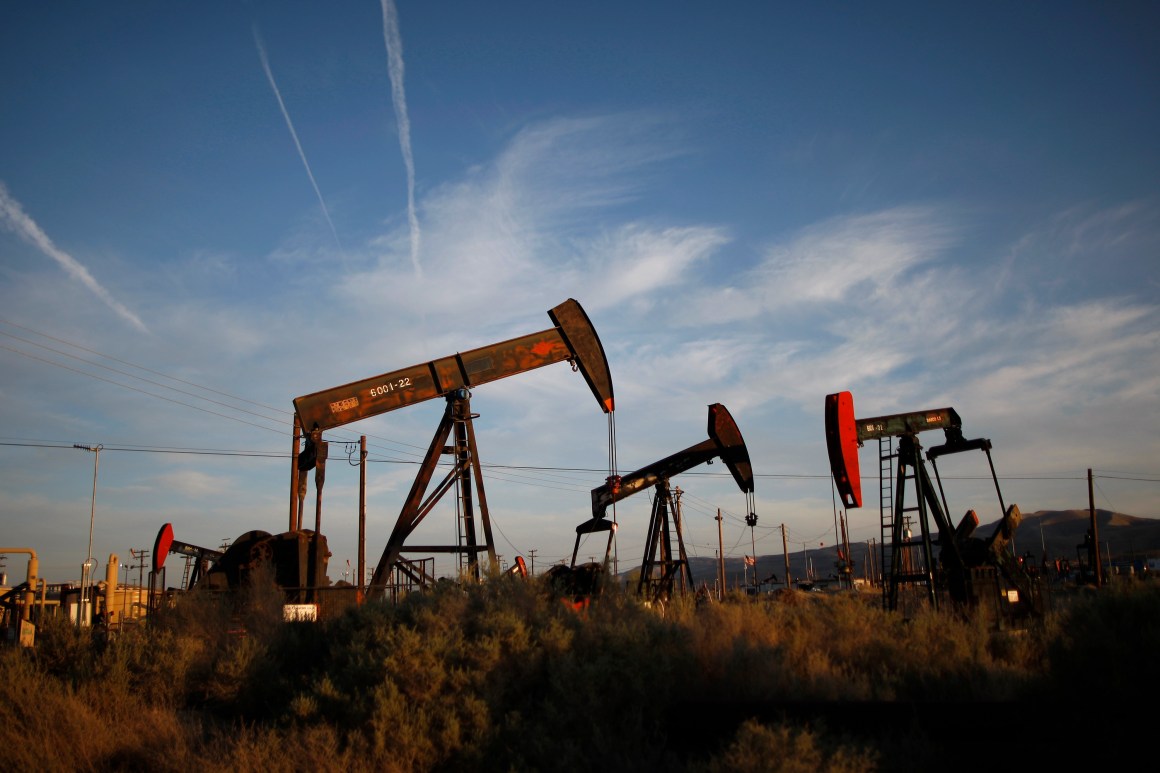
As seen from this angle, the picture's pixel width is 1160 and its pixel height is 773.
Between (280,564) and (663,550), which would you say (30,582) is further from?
(663,550)

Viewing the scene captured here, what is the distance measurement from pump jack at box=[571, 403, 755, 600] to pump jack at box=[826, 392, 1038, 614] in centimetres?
284

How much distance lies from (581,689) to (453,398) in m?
8.13

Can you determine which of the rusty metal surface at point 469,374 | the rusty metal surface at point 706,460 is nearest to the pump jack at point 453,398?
the rusty metal surface at point 469,374

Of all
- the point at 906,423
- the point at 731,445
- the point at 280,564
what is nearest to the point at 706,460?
the point at 731,445

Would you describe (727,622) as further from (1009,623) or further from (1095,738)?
(1009,623)

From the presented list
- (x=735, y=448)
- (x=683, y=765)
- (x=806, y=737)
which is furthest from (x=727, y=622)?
(x=735, y=448)

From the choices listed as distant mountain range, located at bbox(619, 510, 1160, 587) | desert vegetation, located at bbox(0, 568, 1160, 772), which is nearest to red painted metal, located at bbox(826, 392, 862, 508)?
desert vegetation, located at bbox(0, 568, 1160, 772)

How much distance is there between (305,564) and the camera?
1347 centimetres

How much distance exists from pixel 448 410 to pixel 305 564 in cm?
333

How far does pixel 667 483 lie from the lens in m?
17.3

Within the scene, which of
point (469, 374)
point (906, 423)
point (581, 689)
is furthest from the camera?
point (906, 423)

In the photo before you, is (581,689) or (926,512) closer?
(581,689)

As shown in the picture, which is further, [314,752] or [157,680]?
[157,680]

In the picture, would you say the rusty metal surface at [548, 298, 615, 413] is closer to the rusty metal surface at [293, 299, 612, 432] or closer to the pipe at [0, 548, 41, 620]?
the rusty metal surface at [293, 299, 612, 432]
